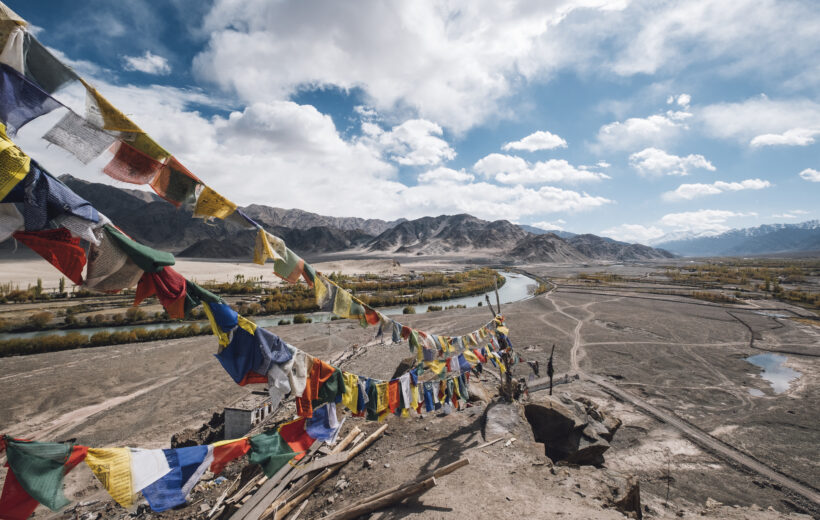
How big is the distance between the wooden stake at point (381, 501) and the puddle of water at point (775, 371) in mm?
17942

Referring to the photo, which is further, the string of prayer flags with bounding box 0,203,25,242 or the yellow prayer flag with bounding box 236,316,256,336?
the yellow prayer flag with bounding box 236,316,256,336

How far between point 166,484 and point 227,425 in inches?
314

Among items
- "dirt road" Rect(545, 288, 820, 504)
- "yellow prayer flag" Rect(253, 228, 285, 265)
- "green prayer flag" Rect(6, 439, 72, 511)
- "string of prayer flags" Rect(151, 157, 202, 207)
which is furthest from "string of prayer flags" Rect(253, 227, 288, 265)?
"dirt road" Rect(545, 288, 820, 504)

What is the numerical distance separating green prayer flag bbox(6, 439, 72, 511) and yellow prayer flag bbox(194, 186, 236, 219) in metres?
2.79

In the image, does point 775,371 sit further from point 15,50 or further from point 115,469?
point 15,50

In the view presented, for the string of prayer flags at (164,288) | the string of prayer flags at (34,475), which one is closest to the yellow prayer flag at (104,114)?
the string of prayer flags at (164,288)

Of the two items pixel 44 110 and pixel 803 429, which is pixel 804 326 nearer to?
pixel 803 429

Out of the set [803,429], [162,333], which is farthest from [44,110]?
[162,333]

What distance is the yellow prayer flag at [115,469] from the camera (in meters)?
3.44

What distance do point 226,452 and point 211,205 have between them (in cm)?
332

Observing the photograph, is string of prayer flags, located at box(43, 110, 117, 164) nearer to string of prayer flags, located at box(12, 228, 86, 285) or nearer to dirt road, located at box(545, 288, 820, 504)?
string of prayer flags, located at box(12, 228, 86, 285)

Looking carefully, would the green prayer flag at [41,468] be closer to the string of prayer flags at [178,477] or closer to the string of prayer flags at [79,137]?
the string of prayer flags at [178,477]

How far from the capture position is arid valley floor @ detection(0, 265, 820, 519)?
809 centimetres

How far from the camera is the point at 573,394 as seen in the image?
15344mm
